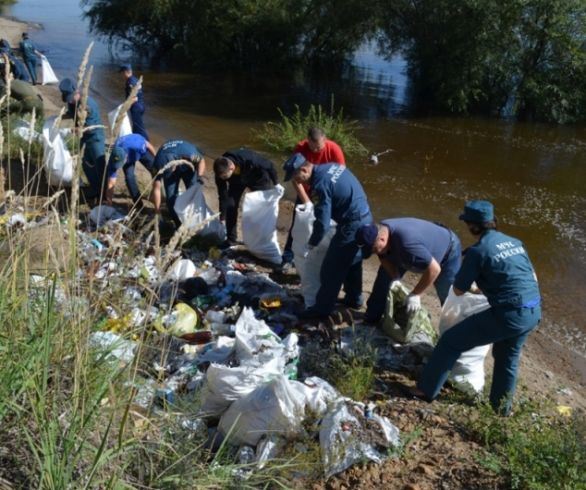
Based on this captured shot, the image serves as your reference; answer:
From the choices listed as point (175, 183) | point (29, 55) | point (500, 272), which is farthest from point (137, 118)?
point (29, 55)

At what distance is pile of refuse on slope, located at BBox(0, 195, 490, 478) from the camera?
2.48 metres

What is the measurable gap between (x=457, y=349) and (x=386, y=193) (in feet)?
19.1

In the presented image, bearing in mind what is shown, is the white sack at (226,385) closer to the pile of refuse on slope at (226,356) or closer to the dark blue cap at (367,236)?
the pile of refuse on slope at (226,356)

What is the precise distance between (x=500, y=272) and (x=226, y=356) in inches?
71.6

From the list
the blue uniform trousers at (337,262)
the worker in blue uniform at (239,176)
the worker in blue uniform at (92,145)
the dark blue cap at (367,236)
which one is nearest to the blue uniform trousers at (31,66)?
the worker in blue uniform at (92,145)

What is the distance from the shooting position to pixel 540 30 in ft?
49.3

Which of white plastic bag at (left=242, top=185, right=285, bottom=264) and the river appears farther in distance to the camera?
the river

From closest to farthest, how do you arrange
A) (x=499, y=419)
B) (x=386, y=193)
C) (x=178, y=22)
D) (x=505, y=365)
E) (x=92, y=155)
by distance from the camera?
1. (x=499, y=419)
2. (x=505, y=365)
3. (x=92, y=155)
4. (x=386, y=193)
5. (x=178, y=22)

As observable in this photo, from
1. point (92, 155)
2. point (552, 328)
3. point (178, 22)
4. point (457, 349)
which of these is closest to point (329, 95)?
point (178, 22)

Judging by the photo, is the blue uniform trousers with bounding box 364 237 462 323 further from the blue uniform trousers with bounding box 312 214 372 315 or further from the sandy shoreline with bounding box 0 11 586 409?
the sandy shoreline with bounding box 0 11 586 409

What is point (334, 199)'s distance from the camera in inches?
181

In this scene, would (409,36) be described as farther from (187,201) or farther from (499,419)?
(499,419)

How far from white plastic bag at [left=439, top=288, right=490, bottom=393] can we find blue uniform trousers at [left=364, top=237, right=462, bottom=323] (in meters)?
0.44

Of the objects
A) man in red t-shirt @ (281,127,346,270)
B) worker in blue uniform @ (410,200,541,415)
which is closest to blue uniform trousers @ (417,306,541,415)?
worker in blue uniform @ (410,200,541,415)
